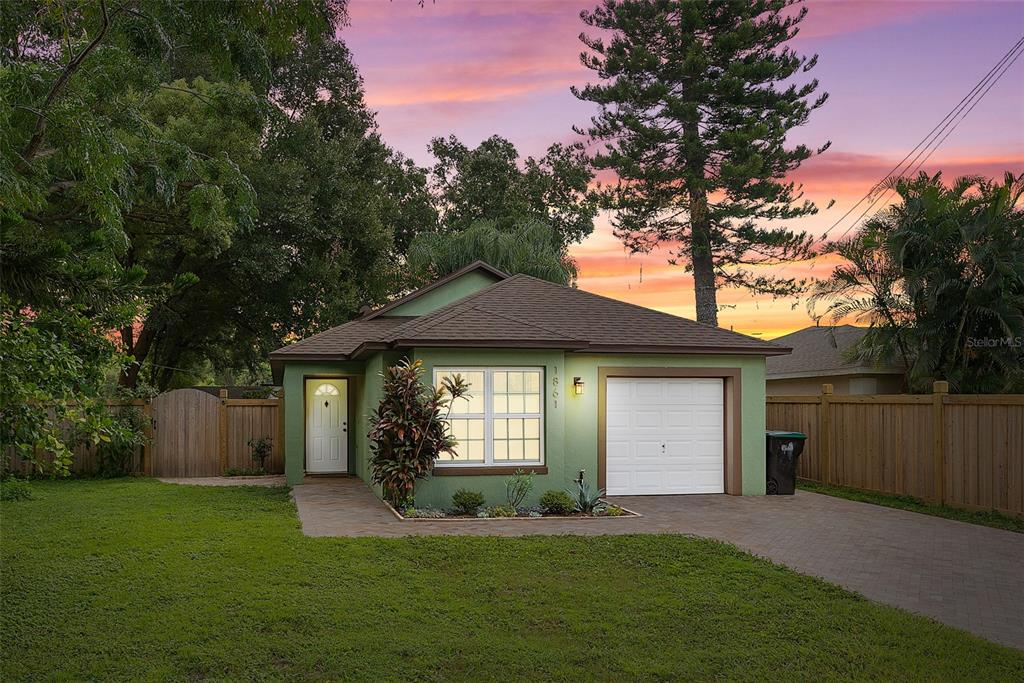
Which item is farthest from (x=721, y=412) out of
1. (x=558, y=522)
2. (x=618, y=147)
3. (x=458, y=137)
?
(x=458, y=137)

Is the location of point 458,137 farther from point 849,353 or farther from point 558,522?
point 558,522

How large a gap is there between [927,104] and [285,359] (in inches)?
615

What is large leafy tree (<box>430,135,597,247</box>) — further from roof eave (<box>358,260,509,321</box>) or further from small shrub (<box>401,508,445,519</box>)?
small shrub (<box>401,508,445,519</box>)

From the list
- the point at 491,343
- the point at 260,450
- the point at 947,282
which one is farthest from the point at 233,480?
→ the point at 947,282

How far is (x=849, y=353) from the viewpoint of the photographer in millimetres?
19938

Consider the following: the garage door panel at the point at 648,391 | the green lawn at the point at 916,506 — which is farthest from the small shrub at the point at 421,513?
the green lawn at the point at 916,506

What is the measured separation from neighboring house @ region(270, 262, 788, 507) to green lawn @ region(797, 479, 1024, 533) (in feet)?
5.42

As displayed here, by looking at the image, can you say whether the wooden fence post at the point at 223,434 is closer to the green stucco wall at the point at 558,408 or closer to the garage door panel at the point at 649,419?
the green stucco wall at the point at 558,408

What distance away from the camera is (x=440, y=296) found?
739 inches

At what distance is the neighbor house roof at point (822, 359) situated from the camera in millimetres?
20453

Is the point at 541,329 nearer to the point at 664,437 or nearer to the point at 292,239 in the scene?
the point at 664,437

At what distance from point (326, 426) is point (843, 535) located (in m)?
11.8

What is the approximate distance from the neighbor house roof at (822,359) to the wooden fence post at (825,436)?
4.25 metres

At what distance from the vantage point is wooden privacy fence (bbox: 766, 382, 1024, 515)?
1152cm
